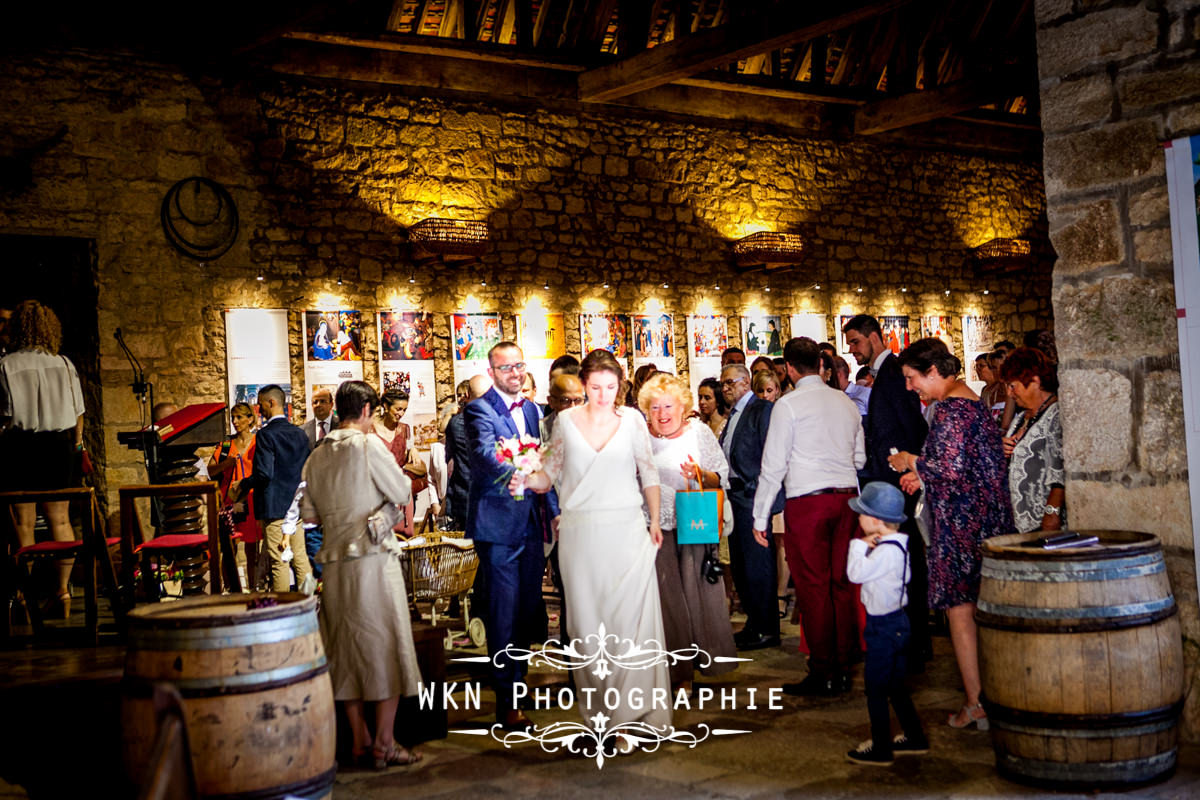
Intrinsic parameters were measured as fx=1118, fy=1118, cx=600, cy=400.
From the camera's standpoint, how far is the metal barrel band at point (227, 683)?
2721 millimetres

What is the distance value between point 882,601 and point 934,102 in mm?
8813

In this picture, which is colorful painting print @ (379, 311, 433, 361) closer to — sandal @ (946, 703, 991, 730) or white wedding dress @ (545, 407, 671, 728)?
white wedding dress @ (545, 407, 671, 728)

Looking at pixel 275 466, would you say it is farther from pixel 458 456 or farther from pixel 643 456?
pixel 643 456

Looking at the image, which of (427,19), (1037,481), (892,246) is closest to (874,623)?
(1037,481)

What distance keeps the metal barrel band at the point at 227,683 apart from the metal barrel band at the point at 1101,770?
82.2 inches

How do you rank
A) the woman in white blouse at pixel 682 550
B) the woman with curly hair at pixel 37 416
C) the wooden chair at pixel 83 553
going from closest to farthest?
the woman in white blouse at pixel 682 550, the wooden chair at pixel 83 553, the woman with curly hair at pixel 37 416

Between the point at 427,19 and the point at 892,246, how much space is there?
5788 mm

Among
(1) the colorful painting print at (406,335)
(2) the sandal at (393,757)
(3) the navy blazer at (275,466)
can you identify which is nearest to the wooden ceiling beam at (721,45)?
(1) the colorful painting print at (406,335)

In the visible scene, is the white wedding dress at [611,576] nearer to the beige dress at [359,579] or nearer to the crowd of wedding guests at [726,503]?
the crowd of wedding guests at [726,503]

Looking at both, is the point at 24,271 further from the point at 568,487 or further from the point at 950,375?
the point at 950,375

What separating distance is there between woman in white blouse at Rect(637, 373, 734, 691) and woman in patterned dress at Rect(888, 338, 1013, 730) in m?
1.07

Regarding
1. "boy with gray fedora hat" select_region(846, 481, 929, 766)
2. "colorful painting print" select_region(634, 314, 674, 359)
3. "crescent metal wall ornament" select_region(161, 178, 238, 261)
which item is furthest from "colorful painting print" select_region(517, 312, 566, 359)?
"boy with gray fedora hat" select_region(846, 481, 929, 766)

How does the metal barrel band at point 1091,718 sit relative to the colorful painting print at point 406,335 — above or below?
below

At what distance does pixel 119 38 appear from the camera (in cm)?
839
